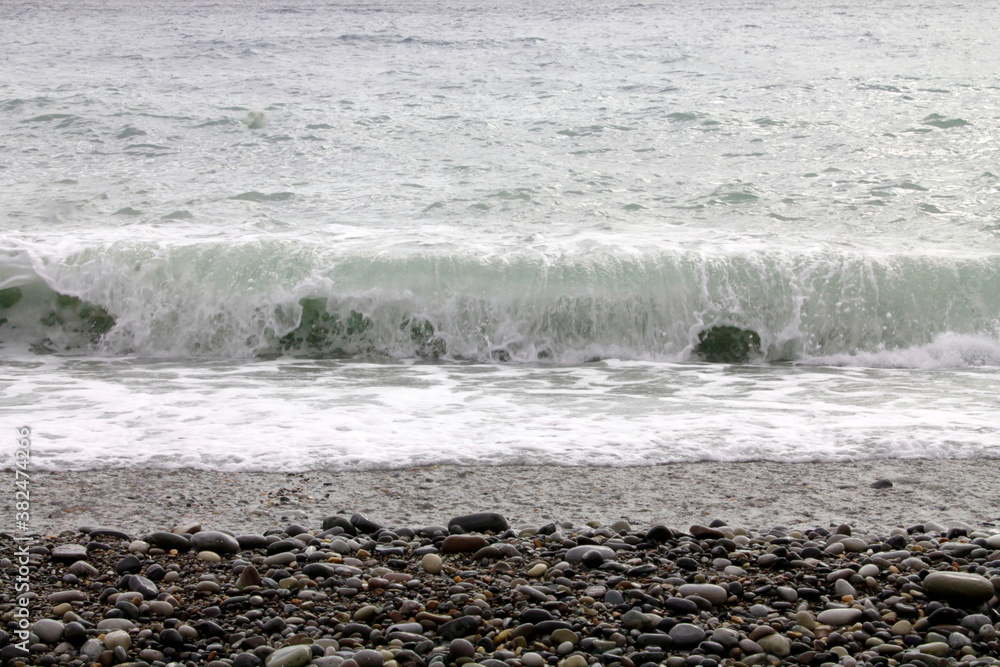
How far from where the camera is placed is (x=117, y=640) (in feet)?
7.52

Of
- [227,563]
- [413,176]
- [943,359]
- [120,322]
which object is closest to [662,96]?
[413,176]

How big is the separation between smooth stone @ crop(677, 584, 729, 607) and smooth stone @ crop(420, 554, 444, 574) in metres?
0.78

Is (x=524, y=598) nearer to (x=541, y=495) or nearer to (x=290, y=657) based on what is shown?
(x=290, y=657)

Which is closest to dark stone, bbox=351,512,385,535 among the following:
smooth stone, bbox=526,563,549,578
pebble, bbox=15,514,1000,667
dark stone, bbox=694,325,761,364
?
pebble, bbox=15,514,1000,667

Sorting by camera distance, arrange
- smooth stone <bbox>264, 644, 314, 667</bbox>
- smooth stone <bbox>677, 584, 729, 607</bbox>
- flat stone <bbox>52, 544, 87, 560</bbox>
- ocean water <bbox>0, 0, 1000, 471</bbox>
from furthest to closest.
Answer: ocean water <bbox>0, 0, 1000, 471</bbox>
flat stone <bbox>52, 544, 87, 560</bbox>
smooth stone <bbox>677, 584, 729, 607</bbox>
smooth stone <bbox>264, 644, 314, 667</bbox>

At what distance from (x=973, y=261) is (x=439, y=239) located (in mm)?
4919

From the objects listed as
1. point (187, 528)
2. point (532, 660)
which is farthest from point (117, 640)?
point (532, 660)

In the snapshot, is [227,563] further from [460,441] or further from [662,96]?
[662,96]

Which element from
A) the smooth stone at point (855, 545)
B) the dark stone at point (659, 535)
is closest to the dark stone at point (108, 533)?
the dark stone at point (659, 535)

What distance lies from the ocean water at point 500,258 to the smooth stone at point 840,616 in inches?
63.5

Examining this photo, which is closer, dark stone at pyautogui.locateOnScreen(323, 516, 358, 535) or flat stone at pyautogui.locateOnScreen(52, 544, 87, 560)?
flat stone at pyautogui.locateOnScreen(52, 544, 87, 560)

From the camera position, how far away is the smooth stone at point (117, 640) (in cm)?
228

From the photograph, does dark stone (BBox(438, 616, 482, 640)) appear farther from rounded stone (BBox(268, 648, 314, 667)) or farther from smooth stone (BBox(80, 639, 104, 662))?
smooth stone (BBox(80, 639, 104, 662))

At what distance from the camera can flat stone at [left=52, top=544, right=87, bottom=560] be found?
282cm
